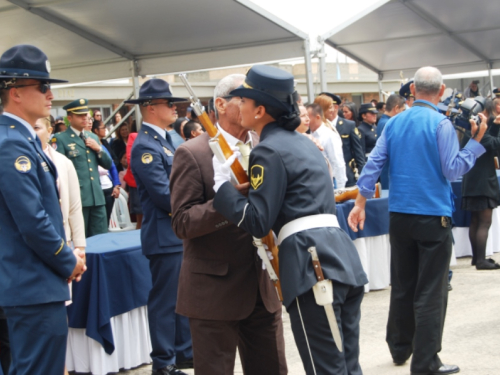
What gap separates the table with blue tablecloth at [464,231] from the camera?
26.0 ft

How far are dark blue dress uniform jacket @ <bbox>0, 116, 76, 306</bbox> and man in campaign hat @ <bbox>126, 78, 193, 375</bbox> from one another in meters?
1.33

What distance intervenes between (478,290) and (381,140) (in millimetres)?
2924

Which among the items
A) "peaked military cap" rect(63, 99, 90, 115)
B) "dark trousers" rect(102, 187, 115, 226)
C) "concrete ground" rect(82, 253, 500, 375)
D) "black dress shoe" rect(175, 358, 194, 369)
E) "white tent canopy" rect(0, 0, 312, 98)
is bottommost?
"concrete ground" rect(82, 253, 500, 375)

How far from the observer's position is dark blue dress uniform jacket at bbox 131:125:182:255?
14.0 feet

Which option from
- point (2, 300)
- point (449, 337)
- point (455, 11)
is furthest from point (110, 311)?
point (455, 11)

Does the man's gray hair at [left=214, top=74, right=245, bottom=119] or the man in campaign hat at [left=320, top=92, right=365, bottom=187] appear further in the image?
the man in campaign hat at [left=320, top=92, right=365, bottom=187]

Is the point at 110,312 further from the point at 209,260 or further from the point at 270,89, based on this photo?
the point at 270,89

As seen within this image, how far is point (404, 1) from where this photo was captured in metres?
10.1

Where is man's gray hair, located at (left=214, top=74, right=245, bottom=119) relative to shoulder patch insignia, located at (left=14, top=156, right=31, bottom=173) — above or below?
above

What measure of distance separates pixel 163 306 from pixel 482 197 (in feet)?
14.3

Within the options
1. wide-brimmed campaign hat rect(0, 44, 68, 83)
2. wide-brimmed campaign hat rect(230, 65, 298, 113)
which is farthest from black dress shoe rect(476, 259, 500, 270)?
wide-brimmed campaign hat rect(0, 44, 68, 83)

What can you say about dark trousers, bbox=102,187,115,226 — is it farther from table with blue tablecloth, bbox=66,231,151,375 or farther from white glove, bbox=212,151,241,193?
white glove, bbox=212,151,241,193

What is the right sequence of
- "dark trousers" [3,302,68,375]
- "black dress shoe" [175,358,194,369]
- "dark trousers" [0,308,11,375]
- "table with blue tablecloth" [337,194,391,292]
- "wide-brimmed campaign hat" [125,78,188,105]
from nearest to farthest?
"dark trousers" [3,302,68,375], "dark trousers" [0,308,11,375], "wide-brimmed campaign hat" [125,78,188,105], "black dress shoe" [175,358,194,369], "table with blue tablecloth" [337,194,391,292]

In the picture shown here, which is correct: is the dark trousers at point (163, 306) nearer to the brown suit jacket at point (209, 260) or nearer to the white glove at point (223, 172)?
the brown suit jacket at point (209, 260)
